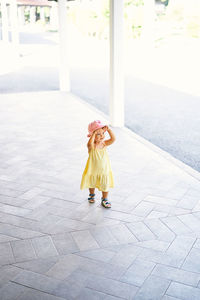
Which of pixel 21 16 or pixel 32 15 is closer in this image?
pixel 21 16

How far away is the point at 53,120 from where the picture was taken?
9.32 metres

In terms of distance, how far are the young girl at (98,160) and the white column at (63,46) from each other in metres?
8.52

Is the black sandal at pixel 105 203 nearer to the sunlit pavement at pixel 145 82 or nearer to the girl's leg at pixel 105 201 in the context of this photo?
the girl's leg at pixel 105 201

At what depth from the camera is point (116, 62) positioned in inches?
333

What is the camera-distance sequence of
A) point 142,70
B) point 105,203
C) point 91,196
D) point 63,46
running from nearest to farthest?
point 105,203 → point 91,196 → point 63,46 → point 142,70

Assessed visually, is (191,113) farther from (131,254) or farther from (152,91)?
(131,254)

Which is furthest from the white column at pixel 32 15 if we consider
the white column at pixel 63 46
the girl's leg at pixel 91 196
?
the girl's leg at pixel 91 196

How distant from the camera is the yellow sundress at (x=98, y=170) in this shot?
4.69 m

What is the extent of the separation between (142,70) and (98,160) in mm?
14252

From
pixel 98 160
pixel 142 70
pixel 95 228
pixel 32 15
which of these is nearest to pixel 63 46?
pixel 142 70

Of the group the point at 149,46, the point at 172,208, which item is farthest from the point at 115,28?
the point at 149,46

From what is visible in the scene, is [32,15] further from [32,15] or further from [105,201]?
[105,201]

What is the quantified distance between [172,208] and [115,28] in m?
4.69

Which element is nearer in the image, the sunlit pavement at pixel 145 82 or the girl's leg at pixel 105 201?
the girl's leg at pixel 105 201
